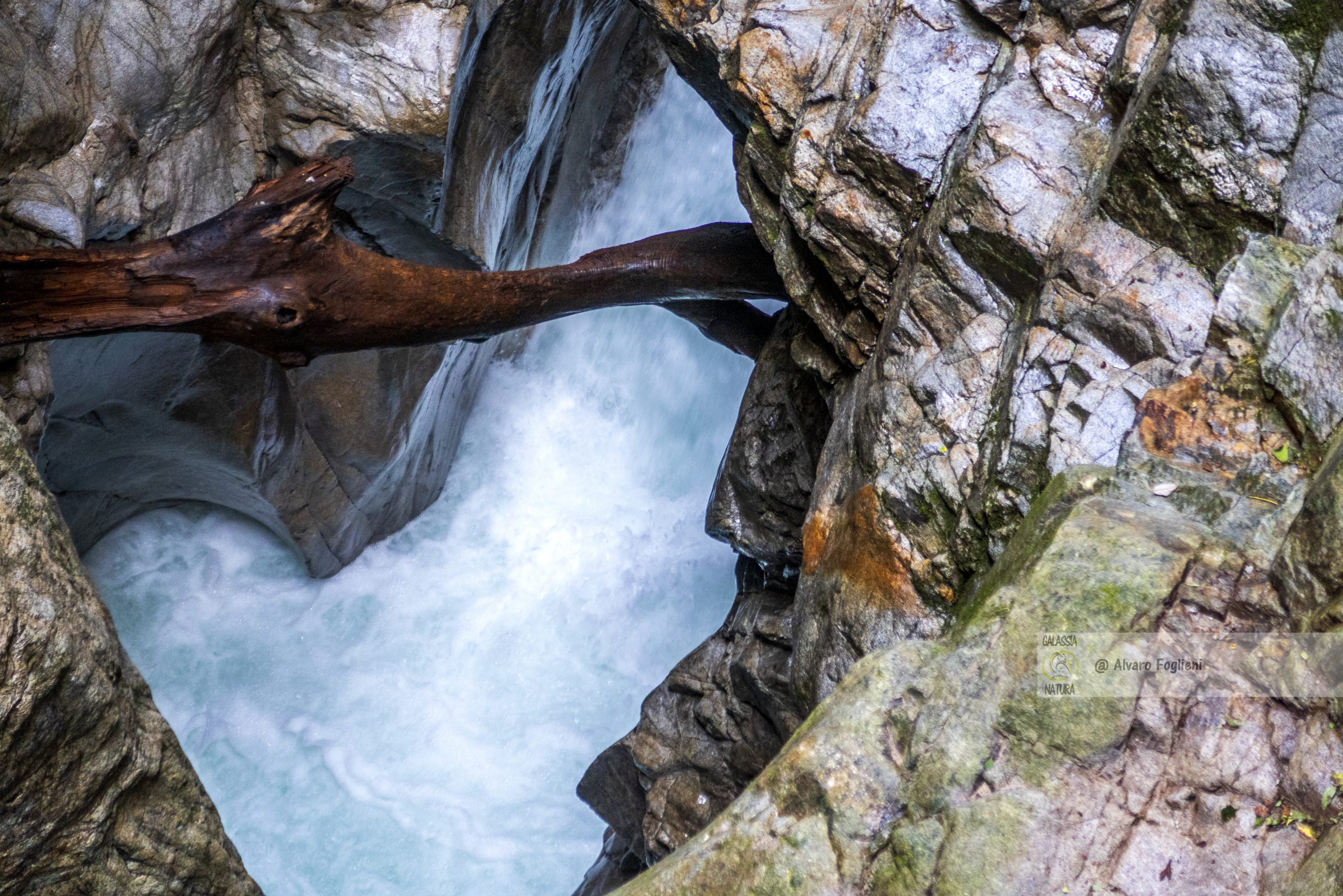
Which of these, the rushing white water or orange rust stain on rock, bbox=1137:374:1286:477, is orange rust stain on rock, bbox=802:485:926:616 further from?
the rushing white water

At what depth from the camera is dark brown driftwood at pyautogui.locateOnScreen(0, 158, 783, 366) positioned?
10.5ft

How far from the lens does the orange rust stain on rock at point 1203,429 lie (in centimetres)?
233

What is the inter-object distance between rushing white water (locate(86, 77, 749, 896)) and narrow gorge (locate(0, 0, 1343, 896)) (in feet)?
0.10

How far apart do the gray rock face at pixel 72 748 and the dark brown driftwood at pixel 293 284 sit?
80 centimetres

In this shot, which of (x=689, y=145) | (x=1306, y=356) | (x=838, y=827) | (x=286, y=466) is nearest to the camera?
(x=838, y=827)

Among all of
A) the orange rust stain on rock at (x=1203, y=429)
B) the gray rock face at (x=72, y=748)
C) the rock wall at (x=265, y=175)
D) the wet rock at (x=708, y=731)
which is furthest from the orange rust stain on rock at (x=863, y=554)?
the rock wall at (x=265, y=175)

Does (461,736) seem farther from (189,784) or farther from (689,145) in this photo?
(689,145)

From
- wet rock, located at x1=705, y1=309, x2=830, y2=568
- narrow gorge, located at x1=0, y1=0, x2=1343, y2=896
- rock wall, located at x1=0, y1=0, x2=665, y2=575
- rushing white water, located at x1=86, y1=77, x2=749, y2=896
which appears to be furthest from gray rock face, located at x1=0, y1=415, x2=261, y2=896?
rushing white water, located at x1=86, y1=77, x2=749, y2=896

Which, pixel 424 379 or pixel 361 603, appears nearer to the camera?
pixel 424 379

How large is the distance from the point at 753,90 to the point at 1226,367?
229 centimetres

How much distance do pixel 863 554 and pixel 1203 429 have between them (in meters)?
1.18

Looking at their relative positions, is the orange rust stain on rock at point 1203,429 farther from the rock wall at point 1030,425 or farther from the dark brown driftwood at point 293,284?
the dark brown driftwood at point 293,284

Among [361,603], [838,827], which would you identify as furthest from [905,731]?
[361,603]

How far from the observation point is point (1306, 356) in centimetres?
227
